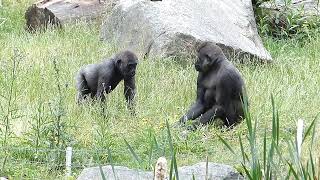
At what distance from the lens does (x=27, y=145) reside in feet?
19.3

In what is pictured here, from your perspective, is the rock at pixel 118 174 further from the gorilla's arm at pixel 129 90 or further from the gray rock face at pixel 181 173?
the gorilla's arm at pixel 129 90

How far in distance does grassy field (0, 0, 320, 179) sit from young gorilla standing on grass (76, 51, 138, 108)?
0.16 m

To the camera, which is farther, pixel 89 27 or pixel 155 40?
pixel 89 27

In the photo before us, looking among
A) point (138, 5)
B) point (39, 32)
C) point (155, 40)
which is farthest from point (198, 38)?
point (39, 32)

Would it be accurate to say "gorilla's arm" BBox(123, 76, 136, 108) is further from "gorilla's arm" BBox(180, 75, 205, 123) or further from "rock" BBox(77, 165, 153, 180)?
"rock" BBox(77, 165, 153, 180)

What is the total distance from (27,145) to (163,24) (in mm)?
4458

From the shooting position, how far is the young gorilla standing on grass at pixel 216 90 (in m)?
7.01

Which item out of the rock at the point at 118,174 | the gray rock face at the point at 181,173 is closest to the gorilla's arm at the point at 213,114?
the gray rock face at the point at 181,173

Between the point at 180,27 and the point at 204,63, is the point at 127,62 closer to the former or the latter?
the point at 204,63

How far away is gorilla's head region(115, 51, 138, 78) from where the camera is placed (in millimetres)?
7520

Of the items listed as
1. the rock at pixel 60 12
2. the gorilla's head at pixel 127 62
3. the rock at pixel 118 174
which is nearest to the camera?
the rock at pixel 118 174

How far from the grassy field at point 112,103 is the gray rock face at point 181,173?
0.31 metres

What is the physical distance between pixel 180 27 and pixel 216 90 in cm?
282

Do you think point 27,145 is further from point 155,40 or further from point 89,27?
point 89,27
